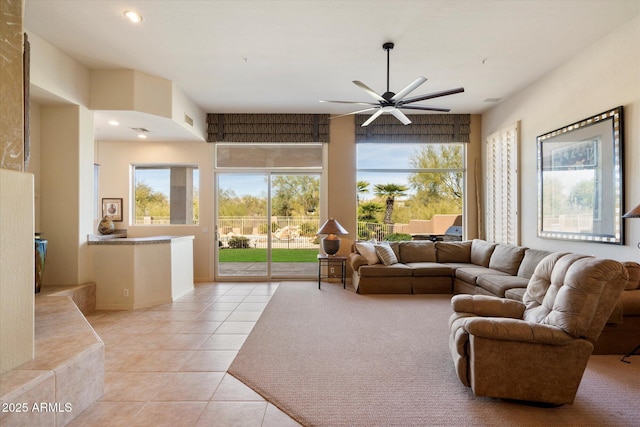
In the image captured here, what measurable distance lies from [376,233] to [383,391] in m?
4.27

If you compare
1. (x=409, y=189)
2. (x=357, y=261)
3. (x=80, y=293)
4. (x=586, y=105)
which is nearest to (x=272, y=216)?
(x=357, y=261)

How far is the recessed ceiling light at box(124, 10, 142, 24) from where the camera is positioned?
308 cm

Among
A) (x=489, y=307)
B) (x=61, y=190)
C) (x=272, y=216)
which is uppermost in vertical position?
(x=61, y=190)

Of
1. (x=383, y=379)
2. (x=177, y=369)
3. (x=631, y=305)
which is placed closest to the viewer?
(x=383, y=379)

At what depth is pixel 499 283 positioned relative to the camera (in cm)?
403

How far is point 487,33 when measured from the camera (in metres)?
3.46

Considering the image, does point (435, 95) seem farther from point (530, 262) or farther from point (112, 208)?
point (112, 208)

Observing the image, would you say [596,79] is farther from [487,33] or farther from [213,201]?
[213,201]

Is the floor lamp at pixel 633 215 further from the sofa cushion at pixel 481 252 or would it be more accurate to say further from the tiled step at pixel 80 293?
the tiled step at pixel 80 293

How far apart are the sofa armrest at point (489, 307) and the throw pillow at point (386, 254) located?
8.84 ft

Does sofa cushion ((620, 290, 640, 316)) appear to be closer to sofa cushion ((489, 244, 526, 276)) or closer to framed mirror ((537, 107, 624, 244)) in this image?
framed mirror ((537, 107, 624, 244))

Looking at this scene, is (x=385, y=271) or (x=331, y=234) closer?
Result: (x=385, y=271)

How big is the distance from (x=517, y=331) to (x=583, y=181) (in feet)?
9.27

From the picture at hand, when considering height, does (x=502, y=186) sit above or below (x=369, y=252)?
above
